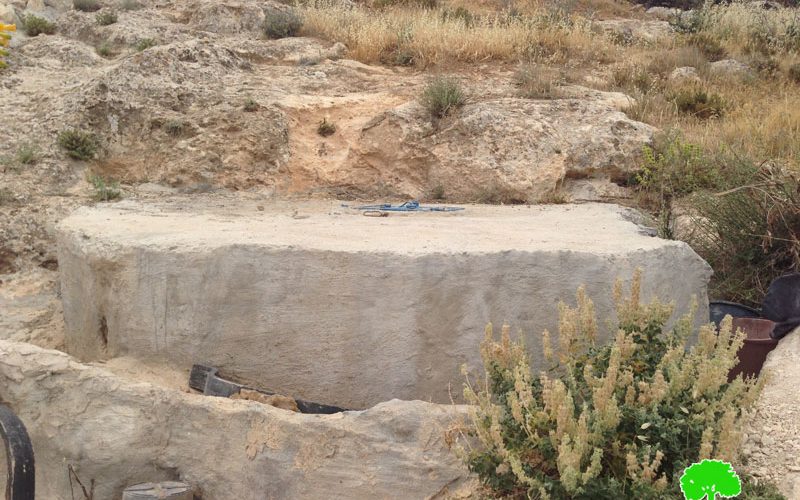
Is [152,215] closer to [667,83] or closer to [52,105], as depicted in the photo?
[52,105]

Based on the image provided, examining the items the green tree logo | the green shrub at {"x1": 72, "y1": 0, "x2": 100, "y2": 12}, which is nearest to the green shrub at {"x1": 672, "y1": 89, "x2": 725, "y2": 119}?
the green tree logo

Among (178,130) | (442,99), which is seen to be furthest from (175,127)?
(442,99)

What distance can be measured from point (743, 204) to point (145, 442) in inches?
149

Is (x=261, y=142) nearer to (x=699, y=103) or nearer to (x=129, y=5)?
(x=699, y=103)

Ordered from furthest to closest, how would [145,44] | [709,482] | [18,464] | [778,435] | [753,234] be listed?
[145,44] < [753,234] < [18,464] < [778,435] < [709,482]

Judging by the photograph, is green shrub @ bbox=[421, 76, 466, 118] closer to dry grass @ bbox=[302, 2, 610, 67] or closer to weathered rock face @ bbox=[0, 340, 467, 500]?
dry grass @ bbox=[302, 2, 610, 67]

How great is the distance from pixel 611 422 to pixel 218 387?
223cm

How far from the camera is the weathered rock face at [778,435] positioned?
2846 millimetres

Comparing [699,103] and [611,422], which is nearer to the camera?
[611,422]

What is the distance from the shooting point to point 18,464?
10.3ft

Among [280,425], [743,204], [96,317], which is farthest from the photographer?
[743,204]

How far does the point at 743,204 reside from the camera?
16.7 ft

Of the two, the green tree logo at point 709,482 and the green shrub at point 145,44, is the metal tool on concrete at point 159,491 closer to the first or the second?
the green tree logo at point 709,482

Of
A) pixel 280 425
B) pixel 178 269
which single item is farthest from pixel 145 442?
pixel 178 269
